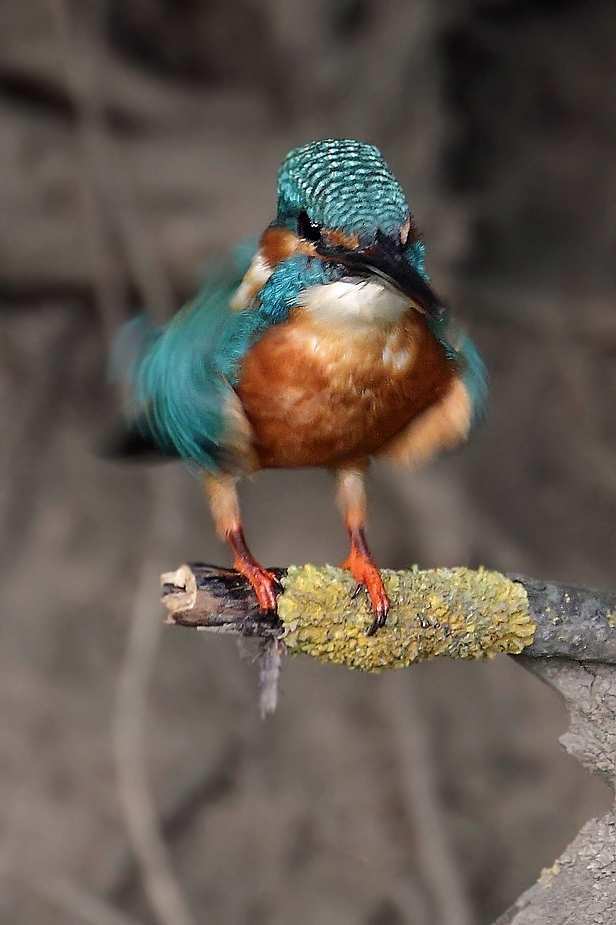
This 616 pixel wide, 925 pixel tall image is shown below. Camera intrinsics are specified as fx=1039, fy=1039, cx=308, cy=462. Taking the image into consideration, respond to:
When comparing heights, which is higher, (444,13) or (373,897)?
(444,13)

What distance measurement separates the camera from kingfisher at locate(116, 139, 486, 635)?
965mm

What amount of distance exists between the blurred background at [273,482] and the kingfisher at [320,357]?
1.15m

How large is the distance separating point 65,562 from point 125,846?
0.70 meters

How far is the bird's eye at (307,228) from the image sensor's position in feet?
3.27

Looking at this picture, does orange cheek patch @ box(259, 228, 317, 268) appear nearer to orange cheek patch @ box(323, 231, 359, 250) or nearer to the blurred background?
orange cheek patch @ box(323, 231, 359, 250)

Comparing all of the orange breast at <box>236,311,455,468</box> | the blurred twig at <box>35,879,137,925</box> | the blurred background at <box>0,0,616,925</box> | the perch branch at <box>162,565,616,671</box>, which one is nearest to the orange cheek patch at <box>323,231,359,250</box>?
the orange breast at <box>236,311,455,468</box>

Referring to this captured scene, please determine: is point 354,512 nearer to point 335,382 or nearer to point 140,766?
point 335,382

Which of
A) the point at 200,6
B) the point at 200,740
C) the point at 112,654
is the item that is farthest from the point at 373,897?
the point at 200,6

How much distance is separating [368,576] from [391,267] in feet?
1.23

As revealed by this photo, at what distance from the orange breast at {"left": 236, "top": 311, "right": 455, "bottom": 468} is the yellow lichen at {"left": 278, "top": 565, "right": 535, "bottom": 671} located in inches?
6.3

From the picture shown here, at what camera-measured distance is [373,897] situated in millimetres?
2562

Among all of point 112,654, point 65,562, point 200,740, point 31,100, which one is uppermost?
point 31,100

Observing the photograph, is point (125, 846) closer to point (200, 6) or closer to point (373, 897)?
point (373, 897)

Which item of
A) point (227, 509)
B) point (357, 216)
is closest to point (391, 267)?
point (357, 216)
